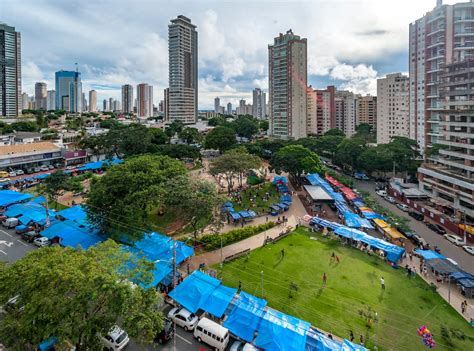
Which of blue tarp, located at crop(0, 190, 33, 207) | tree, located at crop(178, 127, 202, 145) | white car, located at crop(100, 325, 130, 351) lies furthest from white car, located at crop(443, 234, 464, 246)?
tree, located at crop(178, 127, 202, 145)

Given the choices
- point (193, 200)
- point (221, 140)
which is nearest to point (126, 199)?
point (193, 200)

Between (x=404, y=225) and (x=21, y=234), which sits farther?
(x=404, y=225)

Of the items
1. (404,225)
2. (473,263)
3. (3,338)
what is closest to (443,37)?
(404,225)

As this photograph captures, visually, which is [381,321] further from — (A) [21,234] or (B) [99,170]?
(B) [99,170]

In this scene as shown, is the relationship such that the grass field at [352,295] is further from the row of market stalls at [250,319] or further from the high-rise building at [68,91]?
the high-rise building at [68,91]

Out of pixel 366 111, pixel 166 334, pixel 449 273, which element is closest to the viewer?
pixel 166 334

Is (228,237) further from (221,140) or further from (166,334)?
(221,140)

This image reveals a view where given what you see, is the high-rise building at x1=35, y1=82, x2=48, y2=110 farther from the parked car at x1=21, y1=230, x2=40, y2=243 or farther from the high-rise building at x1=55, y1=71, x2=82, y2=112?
the parked car at x1=21, y1=230, x2=40, y2=243
